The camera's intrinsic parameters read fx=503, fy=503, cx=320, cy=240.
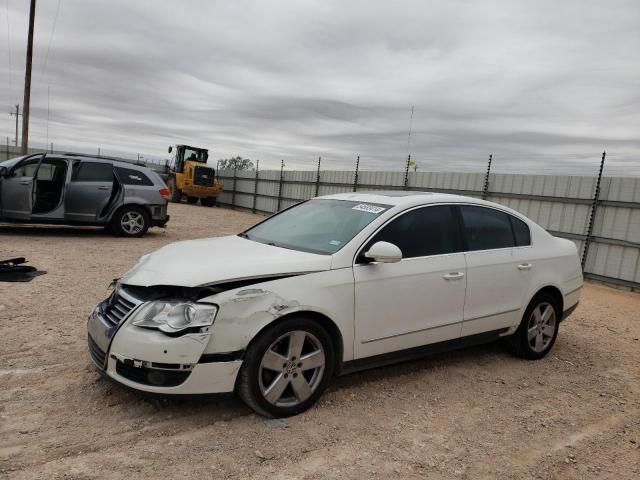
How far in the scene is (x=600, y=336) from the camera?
6285 millimetres

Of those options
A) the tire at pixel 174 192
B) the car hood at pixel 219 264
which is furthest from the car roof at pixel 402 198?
the tire at pixel 174 192

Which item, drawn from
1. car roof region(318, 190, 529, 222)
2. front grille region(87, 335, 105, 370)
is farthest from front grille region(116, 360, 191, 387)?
car roof region(318, 190, 529, 222)

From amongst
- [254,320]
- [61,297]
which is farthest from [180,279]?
[61,297]

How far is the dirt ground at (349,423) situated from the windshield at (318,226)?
1155mm

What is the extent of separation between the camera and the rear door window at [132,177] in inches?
439

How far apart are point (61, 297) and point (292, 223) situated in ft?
11.1

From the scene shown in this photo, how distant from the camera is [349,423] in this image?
3.42 meters

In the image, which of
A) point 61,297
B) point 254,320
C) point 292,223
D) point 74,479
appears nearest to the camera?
point 74,479

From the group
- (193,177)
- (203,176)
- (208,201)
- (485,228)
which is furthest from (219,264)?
(208,201)

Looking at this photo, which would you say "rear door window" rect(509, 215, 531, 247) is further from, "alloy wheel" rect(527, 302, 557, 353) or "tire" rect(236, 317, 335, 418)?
"tire" rect(236, 317, 335, 418)

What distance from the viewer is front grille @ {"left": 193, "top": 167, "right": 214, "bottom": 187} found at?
26.4 m

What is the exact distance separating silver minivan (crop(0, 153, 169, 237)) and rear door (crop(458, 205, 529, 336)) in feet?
28.9

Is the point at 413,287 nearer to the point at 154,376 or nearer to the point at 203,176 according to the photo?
the point at 154,376

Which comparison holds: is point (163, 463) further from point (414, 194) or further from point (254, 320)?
point (414, 194)
